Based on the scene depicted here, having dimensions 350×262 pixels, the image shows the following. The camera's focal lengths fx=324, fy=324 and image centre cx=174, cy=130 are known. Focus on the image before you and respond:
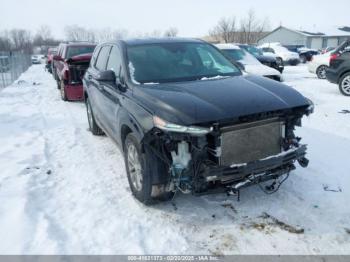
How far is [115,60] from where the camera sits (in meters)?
4.64

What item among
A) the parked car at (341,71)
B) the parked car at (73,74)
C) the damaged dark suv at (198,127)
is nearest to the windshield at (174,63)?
the damaged dark suv at (198,127)

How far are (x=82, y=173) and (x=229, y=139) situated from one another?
253 cm

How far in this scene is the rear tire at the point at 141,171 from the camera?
3.38 meters

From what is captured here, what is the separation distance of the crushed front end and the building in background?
61.6 metres

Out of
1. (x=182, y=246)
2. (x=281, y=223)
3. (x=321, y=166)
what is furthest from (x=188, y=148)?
(x=321, y=166)

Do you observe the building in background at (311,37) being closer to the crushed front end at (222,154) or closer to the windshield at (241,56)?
the windshield at (241,56)

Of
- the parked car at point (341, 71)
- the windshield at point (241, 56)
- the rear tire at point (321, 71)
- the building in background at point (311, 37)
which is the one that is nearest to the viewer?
the parked car at point (341, 71)

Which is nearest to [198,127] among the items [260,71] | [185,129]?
[185,129]

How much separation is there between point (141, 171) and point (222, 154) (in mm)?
900

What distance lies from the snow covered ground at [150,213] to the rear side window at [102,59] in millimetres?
1470

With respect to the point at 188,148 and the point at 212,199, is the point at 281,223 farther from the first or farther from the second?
the point at 188,148

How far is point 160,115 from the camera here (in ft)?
10.3

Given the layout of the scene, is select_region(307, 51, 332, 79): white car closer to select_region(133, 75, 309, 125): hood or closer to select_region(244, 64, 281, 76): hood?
select_region(244, 64, 281, 76): hood

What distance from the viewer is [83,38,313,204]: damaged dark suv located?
312 cm
